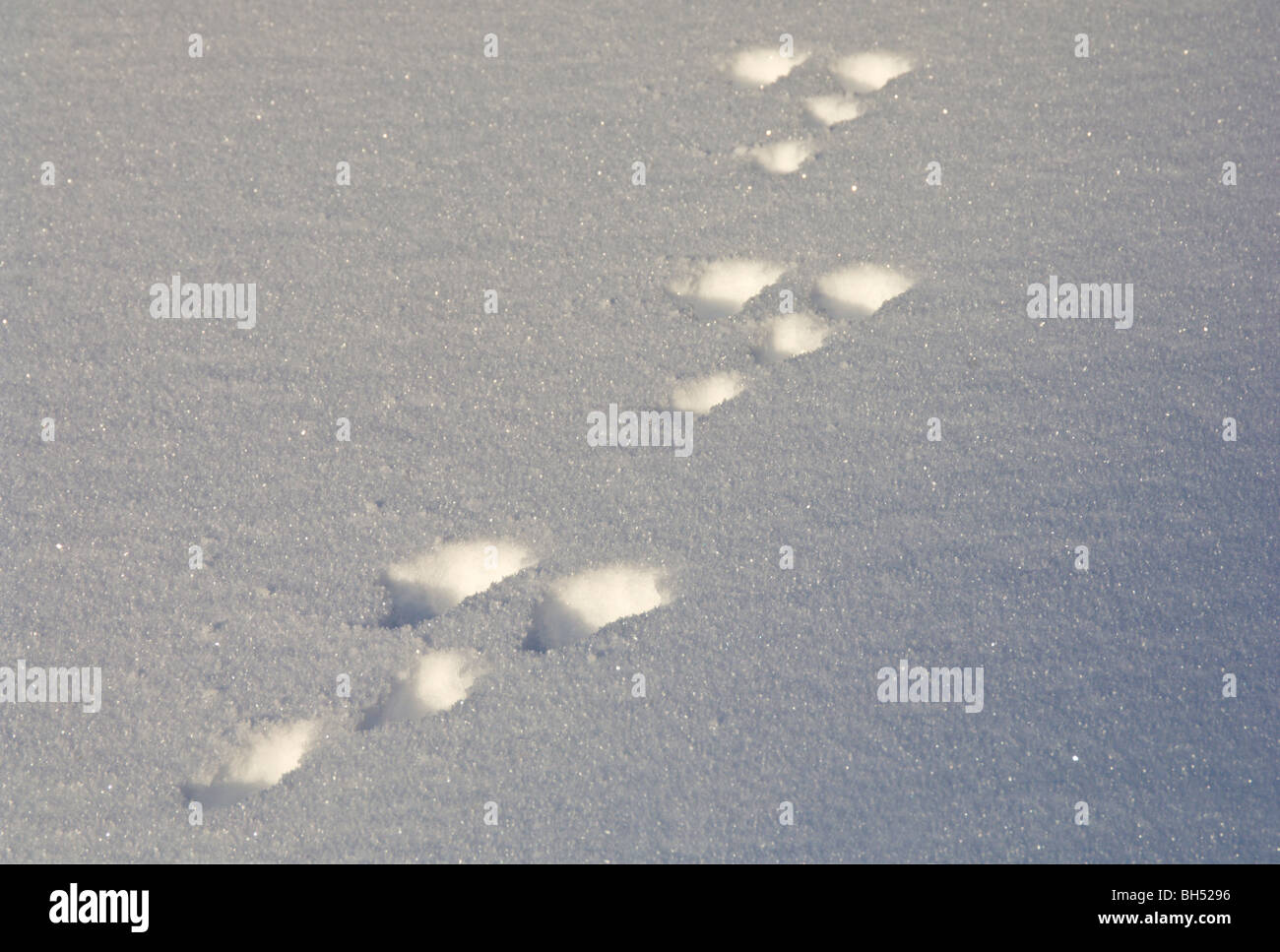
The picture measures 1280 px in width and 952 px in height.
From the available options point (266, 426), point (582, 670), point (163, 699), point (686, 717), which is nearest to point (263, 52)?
point (266, 426)

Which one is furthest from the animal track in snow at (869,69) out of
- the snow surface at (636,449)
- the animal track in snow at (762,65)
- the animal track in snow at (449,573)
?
the animal track in snow at (449,573)

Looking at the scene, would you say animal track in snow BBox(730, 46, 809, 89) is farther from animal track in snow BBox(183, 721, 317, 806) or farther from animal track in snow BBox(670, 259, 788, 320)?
animal track in snow BBox(183, 721, 317, 806)

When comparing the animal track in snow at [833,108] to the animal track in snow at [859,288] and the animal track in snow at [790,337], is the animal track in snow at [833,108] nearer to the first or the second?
the animal track in snow at [859,288]

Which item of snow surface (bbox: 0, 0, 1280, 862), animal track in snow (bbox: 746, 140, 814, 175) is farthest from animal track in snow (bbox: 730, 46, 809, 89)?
animal track in snow (bbox: 746, 140, 814, 175)

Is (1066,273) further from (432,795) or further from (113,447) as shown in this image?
(113,447)

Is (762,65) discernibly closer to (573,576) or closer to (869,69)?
(869,69)
